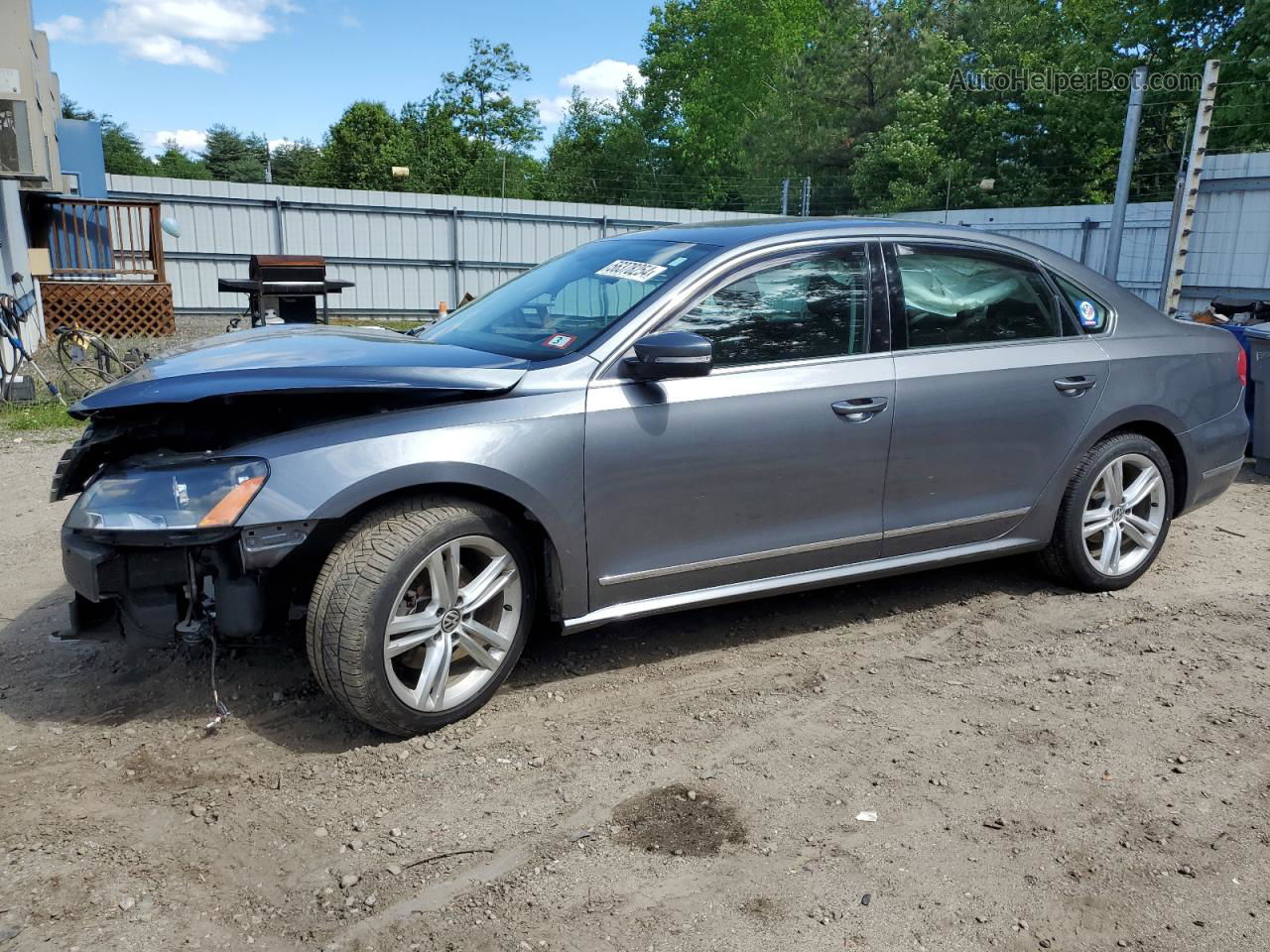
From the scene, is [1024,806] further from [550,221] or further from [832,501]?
[550,221]

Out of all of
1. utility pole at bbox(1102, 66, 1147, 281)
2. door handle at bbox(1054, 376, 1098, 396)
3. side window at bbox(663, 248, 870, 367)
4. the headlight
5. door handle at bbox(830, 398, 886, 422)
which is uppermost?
utility pole at bbox(1102, 66, 1147, 281)

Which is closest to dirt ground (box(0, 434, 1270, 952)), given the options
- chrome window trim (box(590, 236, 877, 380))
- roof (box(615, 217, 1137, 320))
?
chrome window trim (box(590, 236, 877, 380))

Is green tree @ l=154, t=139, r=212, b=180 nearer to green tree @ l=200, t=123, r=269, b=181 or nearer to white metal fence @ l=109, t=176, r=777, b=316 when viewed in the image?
green tree @ l=200, t=123, r=269, b=181

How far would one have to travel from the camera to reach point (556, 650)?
4141 mm

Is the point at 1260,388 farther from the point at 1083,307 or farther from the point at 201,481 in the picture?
the point at 201,481

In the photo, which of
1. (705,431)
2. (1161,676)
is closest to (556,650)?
(705,431)

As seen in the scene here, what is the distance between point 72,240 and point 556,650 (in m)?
17.2

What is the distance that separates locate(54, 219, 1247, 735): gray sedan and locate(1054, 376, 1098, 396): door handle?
0.09ft

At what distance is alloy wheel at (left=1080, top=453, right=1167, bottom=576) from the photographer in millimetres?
4734

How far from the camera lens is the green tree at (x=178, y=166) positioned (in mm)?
69188

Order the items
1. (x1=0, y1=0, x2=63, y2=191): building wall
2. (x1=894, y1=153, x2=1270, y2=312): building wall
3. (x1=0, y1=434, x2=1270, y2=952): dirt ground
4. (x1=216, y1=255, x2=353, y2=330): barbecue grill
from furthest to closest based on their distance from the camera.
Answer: (x1=894, y1=153, x2=1270, y2=312): building wall, (x1=216, y1=255, x2=353, y2=330): barbecue grill, (x1=0, y1=0, x2=63, y2=191): building wall, (x1=0, y1=434, x2=1270, y2=952): dirt ground

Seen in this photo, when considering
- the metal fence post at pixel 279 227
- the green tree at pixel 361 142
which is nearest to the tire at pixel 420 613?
the metal fence post at pixel 279 227

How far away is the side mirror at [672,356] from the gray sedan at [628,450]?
0.01 meters

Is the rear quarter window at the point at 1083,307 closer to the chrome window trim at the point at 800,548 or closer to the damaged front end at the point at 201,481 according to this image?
the chrome window trim at the point at 800,548
